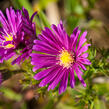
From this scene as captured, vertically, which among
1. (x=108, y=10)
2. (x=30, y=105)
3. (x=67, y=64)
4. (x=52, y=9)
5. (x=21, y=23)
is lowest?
(x=30, y=105)

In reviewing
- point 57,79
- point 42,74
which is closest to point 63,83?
point 57,79

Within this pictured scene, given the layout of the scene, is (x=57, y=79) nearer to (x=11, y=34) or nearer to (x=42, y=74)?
(x=42, y=74)

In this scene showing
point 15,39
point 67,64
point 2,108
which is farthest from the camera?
point 2,108

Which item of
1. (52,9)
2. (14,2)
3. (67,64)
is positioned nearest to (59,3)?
(52,9)

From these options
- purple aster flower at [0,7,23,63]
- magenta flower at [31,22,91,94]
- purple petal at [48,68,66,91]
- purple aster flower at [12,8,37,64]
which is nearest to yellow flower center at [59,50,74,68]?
magenta flower at [31,22,91,94]

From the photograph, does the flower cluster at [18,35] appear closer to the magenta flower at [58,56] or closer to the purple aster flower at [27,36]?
the purple aster flower at [27,36]

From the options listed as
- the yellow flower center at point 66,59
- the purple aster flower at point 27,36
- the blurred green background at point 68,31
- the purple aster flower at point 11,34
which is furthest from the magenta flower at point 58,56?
the blurred green background at point 68,31

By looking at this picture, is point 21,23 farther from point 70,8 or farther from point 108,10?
point 108,10

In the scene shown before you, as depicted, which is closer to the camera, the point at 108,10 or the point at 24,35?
the point at 24,35
